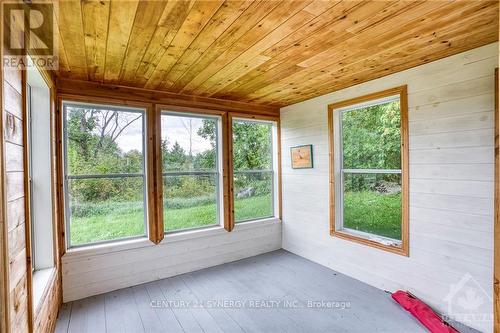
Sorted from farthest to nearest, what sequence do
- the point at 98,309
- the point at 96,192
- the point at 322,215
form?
the point at 322,215 < the point at 96,192 < the point at 98,309

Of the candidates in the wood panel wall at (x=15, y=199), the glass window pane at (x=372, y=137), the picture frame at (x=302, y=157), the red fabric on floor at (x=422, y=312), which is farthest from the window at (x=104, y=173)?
the red fabric on floor at (x=422, y=312)

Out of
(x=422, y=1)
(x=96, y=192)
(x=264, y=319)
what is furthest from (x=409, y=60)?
(x=96, y=192)

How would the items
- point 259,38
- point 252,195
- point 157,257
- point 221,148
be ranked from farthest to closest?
point 252,195
point 221,148
point 157,257
point 259,38

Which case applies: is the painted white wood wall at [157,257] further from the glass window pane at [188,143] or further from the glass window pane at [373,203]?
the glass window pane at [373,203]

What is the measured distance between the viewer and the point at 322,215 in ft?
11.9

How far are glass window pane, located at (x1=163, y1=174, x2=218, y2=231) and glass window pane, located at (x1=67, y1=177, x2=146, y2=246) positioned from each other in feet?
1.04

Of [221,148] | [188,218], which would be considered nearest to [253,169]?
[221,148]

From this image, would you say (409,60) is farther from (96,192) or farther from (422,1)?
(96,192)

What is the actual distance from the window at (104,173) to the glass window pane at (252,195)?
1344mm

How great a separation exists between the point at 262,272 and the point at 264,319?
39.3 inches

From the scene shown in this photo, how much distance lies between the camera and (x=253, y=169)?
4.18 m

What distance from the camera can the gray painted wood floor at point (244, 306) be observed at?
2.30 meters

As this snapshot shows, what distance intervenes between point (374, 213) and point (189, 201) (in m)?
2.36

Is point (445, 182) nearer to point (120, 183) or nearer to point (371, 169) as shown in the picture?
point (371, 169)
